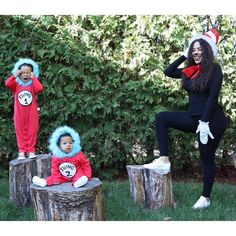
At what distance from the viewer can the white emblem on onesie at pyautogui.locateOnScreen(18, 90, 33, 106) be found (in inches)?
207

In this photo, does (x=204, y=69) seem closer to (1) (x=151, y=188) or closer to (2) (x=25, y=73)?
(1) (x=151, y=188)

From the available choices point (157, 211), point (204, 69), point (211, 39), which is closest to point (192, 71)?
point (204, 69)

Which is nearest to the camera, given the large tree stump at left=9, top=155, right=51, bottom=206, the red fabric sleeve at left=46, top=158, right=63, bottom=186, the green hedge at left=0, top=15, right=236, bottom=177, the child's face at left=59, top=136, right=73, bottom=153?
the red fabric sleeve at left=46, top=158, right=63, bottom=186

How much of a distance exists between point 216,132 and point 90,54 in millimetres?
2523

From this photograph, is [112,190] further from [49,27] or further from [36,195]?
[49,27]

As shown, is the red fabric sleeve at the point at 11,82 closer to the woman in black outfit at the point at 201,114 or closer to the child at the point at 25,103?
the child at the point at 25,103

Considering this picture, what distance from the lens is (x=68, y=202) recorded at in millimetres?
4070

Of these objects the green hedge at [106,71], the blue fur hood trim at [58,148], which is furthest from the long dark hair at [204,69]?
the green hedge at [106,71]

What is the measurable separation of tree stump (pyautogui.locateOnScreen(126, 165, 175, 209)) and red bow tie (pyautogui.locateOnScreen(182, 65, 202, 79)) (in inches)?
41.6

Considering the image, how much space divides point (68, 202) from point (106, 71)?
2996 millimetres

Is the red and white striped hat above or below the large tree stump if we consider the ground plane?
above

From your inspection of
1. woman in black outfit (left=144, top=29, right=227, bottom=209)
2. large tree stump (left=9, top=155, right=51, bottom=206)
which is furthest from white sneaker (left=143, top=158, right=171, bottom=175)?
large tree stump (left=9, top=155, right=51, bottom=206)

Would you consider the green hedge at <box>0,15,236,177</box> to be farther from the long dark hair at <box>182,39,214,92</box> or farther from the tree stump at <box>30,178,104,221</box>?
the tree stump at <box>30,178,104,221</box>

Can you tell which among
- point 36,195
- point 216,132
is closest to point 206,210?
point 216,132
